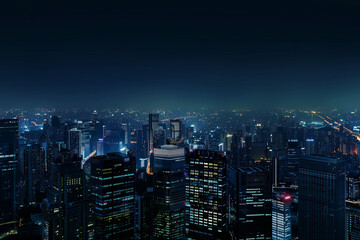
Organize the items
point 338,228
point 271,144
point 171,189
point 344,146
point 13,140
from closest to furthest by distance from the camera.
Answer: point 338,228
point 171,189
point 13,140
point 344,146
point 271,144

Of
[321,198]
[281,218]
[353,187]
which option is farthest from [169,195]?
[353,187]

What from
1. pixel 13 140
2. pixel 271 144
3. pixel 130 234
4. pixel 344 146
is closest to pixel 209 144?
pixel 271 144

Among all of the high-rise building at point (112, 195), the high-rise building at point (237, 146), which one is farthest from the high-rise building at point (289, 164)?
the high-rise building at point (112, 195)

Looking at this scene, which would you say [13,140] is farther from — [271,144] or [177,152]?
[271,144]

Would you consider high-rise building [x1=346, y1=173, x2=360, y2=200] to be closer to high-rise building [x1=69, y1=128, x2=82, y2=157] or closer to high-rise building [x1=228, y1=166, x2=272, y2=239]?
high-rise building [x1=228, y1=166, x2=272, y2=239]

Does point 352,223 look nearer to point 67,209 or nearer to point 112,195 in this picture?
point 112,195

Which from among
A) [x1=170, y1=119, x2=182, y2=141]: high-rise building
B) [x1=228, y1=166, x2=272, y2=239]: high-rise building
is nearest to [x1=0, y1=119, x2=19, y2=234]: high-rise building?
[x1=170, y1=119, x2=182, y2=141]: high-rise building

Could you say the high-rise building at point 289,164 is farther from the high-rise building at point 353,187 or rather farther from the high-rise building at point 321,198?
the high-rise building at point 321,198
